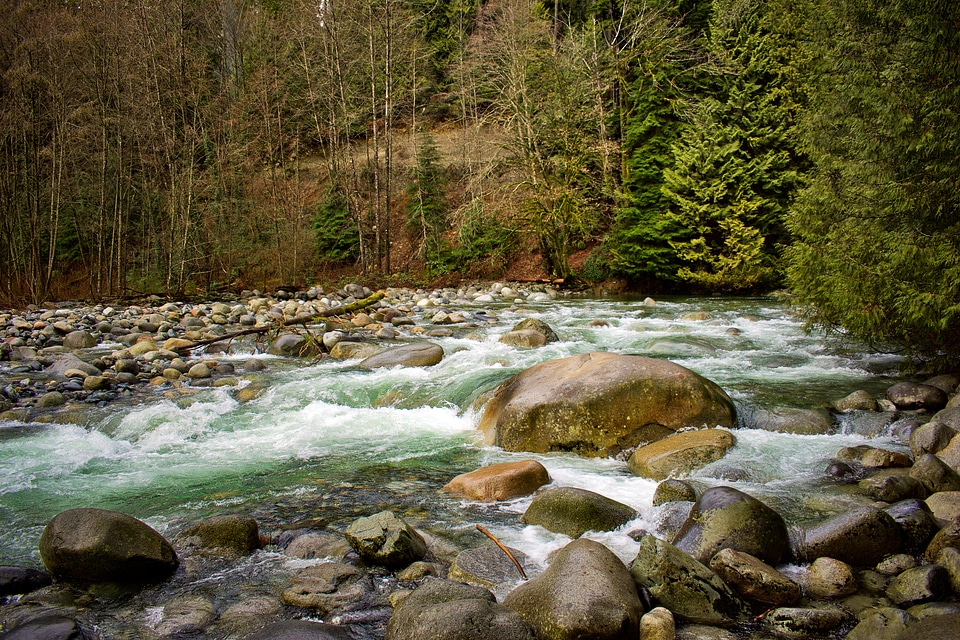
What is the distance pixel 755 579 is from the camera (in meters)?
3.60

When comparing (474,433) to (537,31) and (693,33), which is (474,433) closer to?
(537,31)

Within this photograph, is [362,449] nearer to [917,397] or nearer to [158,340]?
[917,397]

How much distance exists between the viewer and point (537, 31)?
69.4ft

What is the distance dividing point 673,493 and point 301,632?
294cm

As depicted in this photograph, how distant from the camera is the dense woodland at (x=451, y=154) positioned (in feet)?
56.1

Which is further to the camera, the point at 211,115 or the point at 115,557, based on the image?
the point at 211,115

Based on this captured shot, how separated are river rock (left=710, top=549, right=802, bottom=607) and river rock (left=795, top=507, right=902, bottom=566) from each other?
463 millimetres

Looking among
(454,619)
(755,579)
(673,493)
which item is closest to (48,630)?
(454,619)

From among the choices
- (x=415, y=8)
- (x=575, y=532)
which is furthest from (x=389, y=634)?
(x=415, y=8)

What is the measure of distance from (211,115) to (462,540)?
853 inches

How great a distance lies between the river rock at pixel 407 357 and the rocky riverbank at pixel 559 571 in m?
4.50

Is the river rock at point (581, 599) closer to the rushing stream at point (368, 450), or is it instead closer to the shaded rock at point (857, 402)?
the rushing stream at point (368, 450)

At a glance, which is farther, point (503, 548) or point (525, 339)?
point (525, 339)

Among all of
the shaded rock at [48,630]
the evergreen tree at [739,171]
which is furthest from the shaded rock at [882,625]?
the evergreen tree at [739,171]
